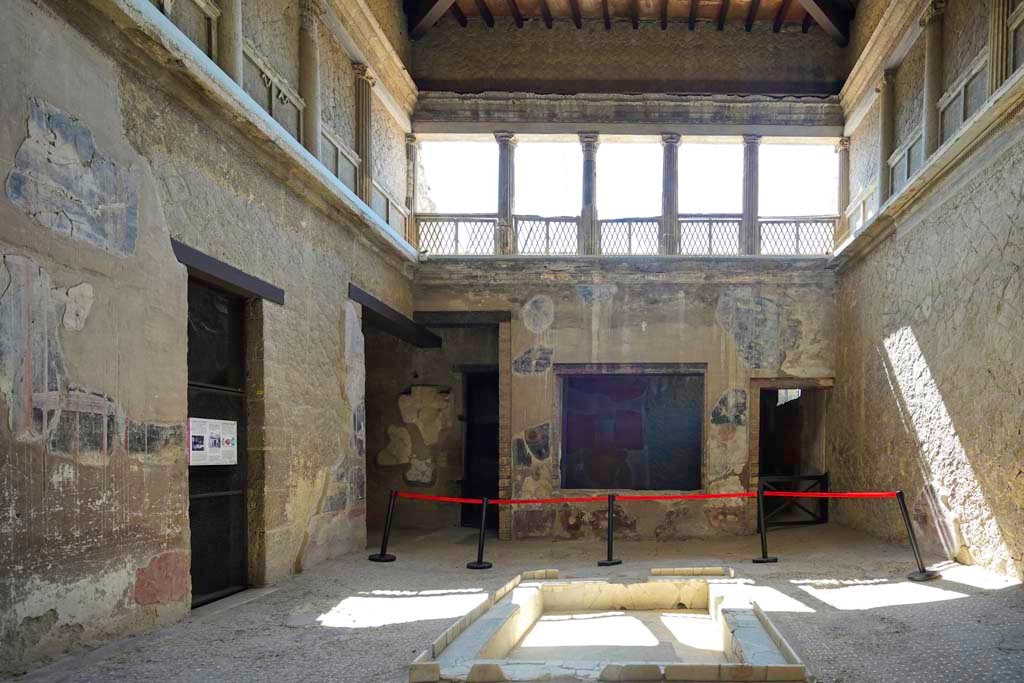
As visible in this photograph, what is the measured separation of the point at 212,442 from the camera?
565cm

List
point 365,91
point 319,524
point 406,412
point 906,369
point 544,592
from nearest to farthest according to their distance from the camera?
point 544,592
point 319,524
point 906,369
point 365,91
point 406,412

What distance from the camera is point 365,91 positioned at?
29.2ft

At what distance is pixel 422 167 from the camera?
11.5 metres

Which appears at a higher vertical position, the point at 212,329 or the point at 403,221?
the point at 403,221

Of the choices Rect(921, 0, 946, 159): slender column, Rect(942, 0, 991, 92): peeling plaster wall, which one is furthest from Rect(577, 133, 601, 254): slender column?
Rect(942, 0, 991, 92): peeling plaster wall

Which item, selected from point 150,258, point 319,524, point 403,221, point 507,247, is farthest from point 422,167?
point 150,258

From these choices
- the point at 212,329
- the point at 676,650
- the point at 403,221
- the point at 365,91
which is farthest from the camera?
the point at 403,221

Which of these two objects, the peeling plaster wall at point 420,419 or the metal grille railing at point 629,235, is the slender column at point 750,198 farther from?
the peeling plaster wall at point 420,419

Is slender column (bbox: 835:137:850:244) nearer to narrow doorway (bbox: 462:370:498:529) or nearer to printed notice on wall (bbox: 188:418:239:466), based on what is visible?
narrow doorway (bbox: 462:370:498:529)

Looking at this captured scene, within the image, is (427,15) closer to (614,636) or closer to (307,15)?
(307,15)

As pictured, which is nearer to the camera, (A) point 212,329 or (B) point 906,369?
(A) point 212,329

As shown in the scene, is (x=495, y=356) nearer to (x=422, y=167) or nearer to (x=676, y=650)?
(x=422, y=167)

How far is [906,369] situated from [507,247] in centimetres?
522

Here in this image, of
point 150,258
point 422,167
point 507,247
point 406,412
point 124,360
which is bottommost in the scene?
point 406,412
